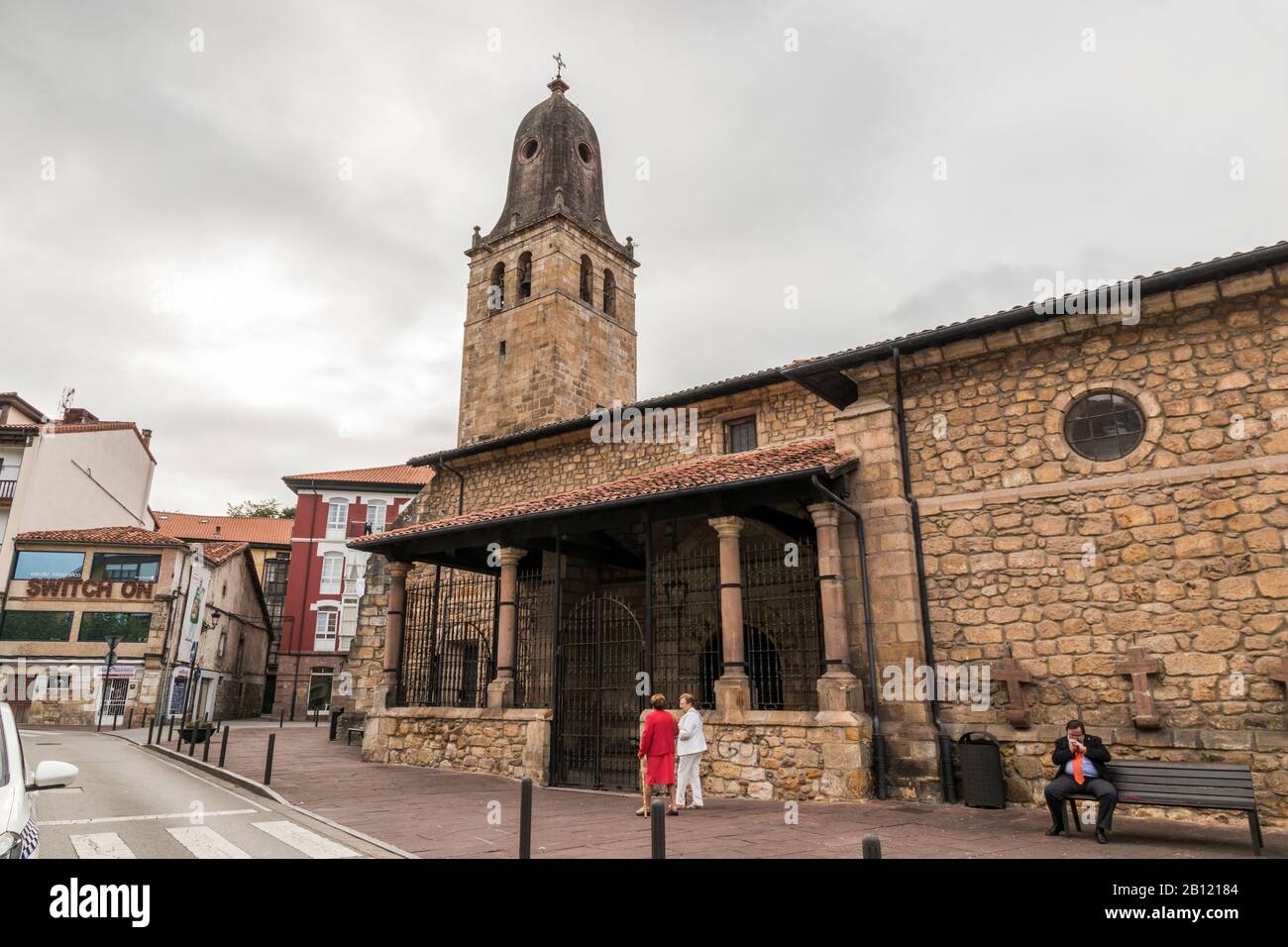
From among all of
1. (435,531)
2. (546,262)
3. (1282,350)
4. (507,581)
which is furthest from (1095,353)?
(546,262)

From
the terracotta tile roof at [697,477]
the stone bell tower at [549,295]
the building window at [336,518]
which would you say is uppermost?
the stone bell tower at [549,295]

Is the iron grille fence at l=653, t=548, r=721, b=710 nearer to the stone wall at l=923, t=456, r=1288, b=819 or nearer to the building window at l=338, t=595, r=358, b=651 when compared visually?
the stone wall at l=923, t=456, r=1288, b=819

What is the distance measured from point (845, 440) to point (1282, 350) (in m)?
4.85

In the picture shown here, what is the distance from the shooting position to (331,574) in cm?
3856

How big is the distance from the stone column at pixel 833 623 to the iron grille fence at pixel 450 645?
21.2 ft

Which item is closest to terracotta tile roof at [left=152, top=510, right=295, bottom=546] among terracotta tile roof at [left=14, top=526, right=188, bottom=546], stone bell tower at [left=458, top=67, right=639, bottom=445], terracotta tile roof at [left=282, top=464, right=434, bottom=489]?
terracotta tile roof at [left=282, top=464, right=434, bottom=489]

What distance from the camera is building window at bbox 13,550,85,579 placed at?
27.2 m

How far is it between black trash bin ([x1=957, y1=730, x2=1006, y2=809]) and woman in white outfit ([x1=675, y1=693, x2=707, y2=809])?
2.93m

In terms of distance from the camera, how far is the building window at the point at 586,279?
27547mm

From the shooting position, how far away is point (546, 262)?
2630cm

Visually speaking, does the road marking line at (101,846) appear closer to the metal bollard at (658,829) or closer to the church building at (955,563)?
the metal bollard at (658,829)

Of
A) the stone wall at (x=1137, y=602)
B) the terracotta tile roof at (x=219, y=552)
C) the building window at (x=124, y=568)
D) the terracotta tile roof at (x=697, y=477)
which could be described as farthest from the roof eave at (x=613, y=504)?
the terracotta tile roof at (x=219, y=552)

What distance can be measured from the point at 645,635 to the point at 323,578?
3162 centimetres
